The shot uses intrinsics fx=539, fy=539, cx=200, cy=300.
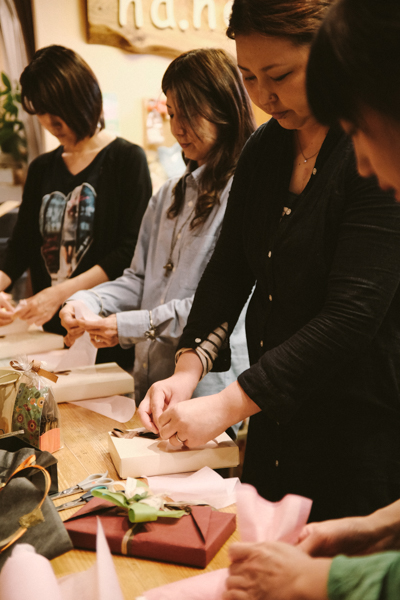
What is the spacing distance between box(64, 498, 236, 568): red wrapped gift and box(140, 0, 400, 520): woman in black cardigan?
0.63 feet

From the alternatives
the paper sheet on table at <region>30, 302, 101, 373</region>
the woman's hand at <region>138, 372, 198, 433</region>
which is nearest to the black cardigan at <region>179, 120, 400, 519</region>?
the woman's hand at <region>138, 372, 198, 433</region>

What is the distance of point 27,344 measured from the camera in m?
1.90

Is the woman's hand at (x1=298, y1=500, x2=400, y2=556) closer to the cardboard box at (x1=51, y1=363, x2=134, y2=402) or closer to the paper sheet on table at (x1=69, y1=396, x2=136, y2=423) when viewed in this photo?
the paper sheet on table at (x1=69, y1=396, x2=136, y2=423)

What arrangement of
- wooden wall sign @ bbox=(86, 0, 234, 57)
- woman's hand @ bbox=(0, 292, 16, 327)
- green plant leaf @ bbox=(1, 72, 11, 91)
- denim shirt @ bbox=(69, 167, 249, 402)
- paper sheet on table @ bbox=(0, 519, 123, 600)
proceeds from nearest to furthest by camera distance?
paper sheet on table @ bbox=(0, 519, 123, 600)
denim shirt @ bbox=(69, 167, 249, 402)
woman's hand @ bbox=(0, 292, 16, 327)
wooden wall sign @ bbox=(86, 0, 234, 57)
green plant leaf @ bbox=(1, 72, 11, 91)

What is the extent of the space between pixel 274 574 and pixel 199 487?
420 mm

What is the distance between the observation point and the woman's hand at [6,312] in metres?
2.06

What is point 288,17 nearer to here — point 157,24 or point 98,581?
point 98,581

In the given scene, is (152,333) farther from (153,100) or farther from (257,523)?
(153,100)

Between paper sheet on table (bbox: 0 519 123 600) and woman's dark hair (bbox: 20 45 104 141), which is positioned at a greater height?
woman's dark hair (bbox: 20 45 104 141)

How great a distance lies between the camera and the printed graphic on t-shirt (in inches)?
86.5

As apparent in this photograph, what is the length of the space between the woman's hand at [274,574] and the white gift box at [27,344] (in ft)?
4.54

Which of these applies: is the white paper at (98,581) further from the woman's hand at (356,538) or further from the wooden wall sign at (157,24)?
the wooden wall sign at (157,24)

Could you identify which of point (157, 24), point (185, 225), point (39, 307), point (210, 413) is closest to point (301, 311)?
point (210, 413)

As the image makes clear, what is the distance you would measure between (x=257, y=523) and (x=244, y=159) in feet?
2.73
